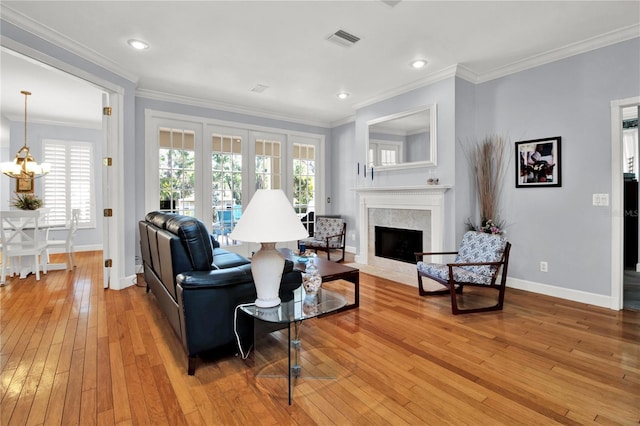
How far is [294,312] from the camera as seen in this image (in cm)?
190

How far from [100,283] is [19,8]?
3.17 metres

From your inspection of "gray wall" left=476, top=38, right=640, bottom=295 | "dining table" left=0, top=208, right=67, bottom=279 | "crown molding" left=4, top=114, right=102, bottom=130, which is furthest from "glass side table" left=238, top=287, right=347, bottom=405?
"crown molding" left=4, top=114, right=102, bottom=130

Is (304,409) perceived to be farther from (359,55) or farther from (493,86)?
(493,86)

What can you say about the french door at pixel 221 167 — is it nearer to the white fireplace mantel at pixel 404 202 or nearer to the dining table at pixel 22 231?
the dining table at pixel 22 231

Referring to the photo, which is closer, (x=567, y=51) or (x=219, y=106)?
(x=567, y=51)

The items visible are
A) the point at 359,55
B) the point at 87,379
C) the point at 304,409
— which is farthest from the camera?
the point at 359,55

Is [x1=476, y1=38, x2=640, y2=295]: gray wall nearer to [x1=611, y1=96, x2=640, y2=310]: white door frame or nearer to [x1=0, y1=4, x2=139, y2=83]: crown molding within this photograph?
[x1=611, y1=96, x2=640, y2=310]: white door frame

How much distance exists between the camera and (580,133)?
132 inches

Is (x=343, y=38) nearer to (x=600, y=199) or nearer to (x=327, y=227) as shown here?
(x=600, y=199)

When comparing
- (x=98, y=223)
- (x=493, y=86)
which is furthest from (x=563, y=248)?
(x=98, y=223)

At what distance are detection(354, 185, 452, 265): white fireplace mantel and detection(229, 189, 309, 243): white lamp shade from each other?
8.67 feet

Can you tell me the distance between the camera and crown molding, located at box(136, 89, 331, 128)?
15.6ft

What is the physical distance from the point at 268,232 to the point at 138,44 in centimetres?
286

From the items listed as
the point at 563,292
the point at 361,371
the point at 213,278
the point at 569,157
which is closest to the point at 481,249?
the point at 563,292
